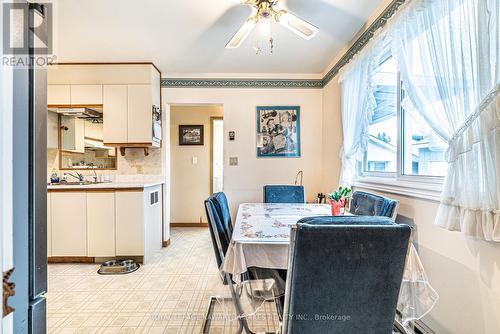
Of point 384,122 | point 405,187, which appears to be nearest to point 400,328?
point 405,187

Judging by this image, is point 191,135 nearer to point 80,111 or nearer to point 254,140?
point 254,140

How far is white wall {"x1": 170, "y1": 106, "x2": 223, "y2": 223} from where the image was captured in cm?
453

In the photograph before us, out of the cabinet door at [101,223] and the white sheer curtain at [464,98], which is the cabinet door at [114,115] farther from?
the white sheer curtain at [464,98]

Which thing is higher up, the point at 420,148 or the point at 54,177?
the point at 420,148

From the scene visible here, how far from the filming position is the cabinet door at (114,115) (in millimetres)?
3258

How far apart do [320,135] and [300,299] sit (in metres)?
3.06

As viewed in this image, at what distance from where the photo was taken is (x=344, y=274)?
92 centimetres

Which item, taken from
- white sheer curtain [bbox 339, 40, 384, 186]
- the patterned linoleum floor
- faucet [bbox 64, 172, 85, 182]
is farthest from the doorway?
white sheer curtain [bbox 339, 40, 384, 186]

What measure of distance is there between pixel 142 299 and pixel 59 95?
9.03 ft

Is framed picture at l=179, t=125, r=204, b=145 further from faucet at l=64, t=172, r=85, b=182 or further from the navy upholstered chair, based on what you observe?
the navy upholstered chair

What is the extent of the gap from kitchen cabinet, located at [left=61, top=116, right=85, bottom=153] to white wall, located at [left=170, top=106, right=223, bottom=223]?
55.7 inches

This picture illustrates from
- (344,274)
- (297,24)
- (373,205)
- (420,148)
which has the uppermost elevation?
(297,24)

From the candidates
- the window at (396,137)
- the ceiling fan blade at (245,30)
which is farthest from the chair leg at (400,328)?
the ceiling fan blade at (245,30)

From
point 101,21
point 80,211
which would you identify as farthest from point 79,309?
point 101,21
